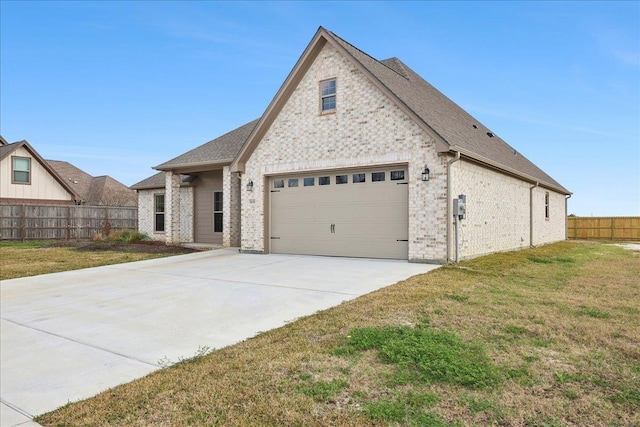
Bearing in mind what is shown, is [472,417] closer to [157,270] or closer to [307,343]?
[307,343]

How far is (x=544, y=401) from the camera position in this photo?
3.18 metres

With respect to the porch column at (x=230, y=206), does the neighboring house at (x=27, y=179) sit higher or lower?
higher

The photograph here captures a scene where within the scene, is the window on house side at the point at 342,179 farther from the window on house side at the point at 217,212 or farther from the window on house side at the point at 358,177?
the window on house side at the point at 217,212

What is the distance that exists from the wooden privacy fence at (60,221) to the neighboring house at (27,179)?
3025 mm

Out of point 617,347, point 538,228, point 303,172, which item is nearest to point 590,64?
point 538,228

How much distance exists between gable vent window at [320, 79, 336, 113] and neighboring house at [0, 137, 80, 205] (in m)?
22.2

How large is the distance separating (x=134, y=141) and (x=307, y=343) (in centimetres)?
2630

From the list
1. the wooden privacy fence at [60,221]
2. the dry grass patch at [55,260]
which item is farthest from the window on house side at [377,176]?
the wooden privacy fence at [60,221]

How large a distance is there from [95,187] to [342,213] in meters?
33.5

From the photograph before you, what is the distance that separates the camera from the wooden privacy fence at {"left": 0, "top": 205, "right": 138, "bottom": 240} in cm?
2333

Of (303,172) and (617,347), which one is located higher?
(303,172)

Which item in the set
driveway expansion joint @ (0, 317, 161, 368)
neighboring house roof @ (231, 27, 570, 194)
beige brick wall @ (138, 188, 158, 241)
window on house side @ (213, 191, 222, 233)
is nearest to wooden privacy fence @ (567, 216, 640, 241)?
neighboring house roof @ (231, 27, 570, 194)

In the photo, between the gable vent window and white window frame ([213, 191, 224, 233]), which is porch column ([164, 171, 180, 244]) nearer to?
white window frame ([213, 191, 224, 233])

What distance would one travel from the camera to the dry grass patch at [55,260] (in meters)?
11.6
